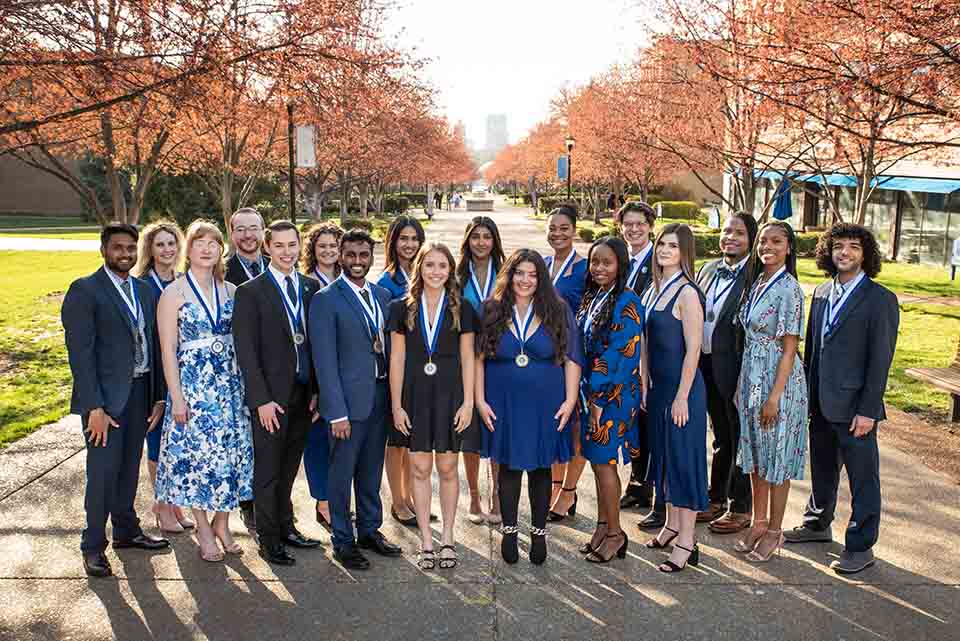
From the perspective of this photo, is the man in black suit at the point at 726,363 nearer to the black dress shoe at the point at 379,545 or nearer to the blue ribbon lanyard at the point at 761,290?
the blue ribbon lanyard at the point at 761,290

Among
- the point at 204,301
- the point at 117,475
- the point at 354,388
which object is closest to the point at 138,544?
the point at 117,475

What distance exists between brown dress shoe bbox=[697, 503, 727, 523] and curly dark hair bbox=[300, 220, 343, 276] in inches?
117

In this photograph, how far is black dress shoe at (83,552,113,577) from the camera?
180 inches

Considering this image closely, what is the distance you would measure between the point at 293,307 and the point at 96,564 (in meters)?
1.78

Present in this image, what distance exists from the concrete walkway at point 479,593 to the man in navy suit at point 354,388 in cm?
25

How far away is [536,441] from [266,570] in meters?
1.71

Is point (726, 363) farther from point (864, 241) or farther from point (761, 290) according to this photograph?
point (864, 241)

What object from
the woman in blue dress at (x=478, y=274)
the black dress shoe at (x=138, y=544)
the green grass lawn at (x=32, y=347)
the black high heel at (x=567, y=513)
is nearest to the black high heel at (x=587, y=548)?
the black high heel at (x=567, y=513)

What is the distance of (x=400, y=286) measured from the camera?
583cm

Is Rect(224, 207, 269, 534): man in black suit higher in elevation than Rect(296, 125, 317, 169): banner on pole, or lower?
lower

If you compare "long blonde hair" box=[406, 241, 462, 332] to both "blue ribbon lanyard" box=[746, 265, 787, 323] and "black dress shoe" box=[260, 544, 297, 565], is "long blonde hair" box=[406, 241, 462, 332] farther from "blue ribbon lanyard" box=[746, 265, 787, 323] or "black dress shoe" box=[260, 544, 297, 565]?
"blue ribbon lanyard" box=[746, 265, 787, 323]

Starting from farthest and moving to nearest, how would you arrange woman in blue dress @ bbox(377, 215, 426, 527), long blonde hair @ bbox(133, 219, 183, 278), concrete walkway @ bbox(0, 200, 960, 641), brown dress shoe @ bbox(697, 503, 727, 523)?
1. woman in blue dress @ bbox(377, 215, 426, 527)
2. brown dress shoe @ bbox(697, 503, 727, 523)
3. long blonde hair @ bbox(133, 219, 183, 278)
4. concrete walkway @ bbox(0, 200, 960, 641)

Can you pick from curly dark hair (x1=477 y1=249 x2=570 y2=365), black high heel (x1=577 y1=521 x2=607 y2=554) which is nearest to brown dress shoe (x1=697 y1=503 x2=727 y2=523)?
black high heel (x1=577 y1=521 x2=607 y2=554)

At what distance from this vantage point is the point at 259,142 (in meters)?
21.4
